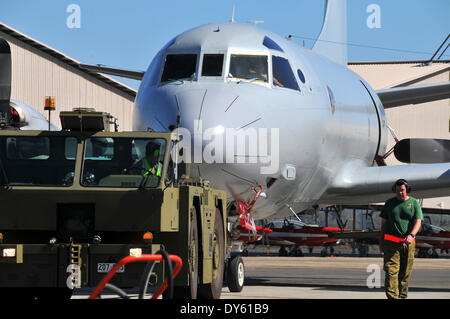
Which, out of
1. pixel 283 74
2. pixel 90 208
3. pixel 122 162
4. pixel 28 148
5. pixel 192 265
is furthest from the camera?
pixel 283 74

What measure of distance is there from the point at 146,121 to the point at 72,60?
1030 inches

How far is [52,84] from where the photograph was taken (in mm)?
40375

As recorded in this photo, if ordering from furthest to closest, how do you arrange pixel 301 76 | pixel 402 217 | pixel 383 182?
1. pixel 383 182
2. pixel 301 76
3. pixel 402 217

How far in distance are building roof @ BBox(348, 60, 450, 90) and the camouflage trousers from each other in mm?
45001

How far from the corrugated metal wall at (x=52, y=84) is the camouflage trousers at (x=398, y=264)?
28450 mm

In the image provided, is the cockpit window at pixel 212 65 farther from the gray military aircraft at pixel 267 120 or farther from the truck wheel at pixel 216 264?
the truck wheel at pixel 216 264

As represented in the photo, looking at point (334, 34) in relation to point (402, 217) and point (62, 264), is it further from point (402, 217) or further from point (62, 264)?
point (62, 264)

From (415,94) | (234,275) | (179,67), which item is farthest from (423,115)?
(179,67)

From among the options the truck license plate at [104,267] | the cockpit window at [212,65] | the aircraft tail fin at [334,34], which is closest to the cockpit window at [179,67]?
the cockpit window at [212,65]

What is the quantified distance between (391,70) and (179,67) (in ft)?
162

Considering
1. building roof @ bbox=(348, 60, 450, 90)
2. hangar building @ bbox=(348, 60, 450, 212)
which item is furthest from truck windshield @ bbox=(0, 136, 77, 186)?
building roof @ bbox=(348, 60, 450, 90)

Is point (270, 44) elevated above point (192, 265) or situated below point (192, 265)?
above
